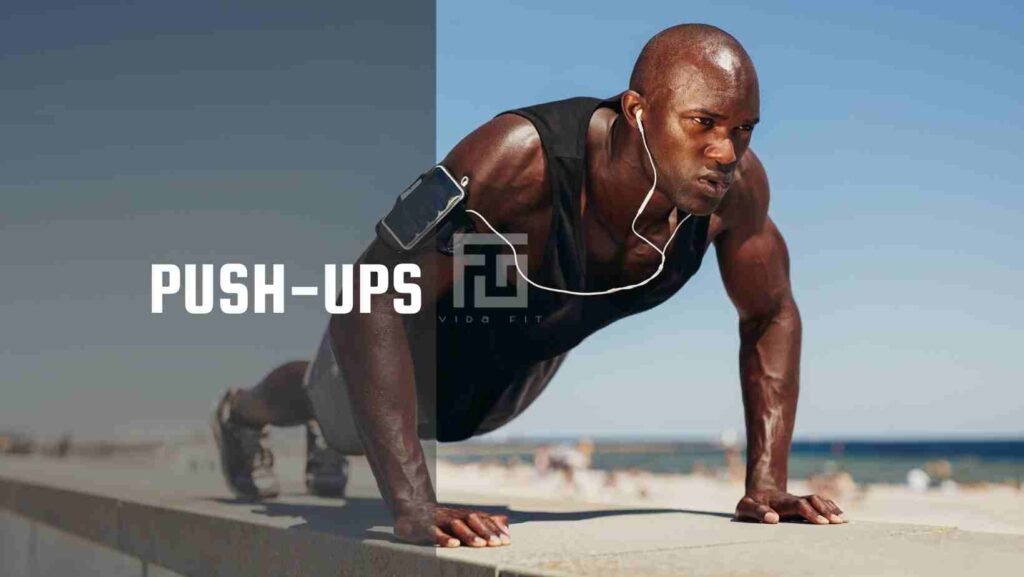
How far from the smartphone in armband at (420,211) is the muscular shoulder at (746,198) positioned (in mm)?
920

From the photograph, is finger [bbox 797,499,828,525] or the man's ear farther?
finger [bbox 797,499,828,525]

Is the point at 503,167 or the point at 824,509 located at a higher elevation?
the point at 503,167

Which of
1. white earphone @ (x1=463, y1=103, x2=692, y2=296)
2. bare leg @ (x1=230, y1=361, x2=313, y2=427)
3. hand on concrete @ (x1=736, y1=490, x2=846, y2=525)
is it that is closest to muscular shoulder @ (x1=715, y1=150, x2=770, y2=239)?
white earphone @ (x1=463, y1=103, x2=692, y2=296)

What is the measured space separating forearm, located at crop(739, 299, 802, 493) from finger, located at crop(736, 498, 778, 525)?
0.47 feet

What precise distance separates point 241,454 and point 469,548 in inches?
91.3

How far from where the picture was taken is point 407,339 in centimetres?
290

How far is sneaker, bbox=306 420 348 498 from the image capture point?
458 cm

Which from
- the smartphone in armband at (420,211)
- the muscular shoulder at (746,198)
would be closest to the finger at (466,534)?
the smartphone in armband at (420,211)

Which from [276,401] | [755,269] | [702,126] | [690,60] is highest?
[690,60]

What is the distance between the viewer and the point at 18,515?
5.82 m

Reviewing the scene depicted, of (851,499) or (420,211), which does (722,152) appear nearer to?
(420,211)

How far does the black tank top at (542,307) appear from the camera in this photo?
2.97 meters

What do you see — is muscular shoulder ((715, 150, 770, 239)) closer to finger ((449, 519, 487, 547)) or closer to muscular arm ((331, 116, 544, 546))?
muscular arm ((331, 116, 544, 546))

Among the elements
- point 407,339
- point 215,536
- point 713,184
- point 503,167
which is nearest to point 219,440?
point 215,536
